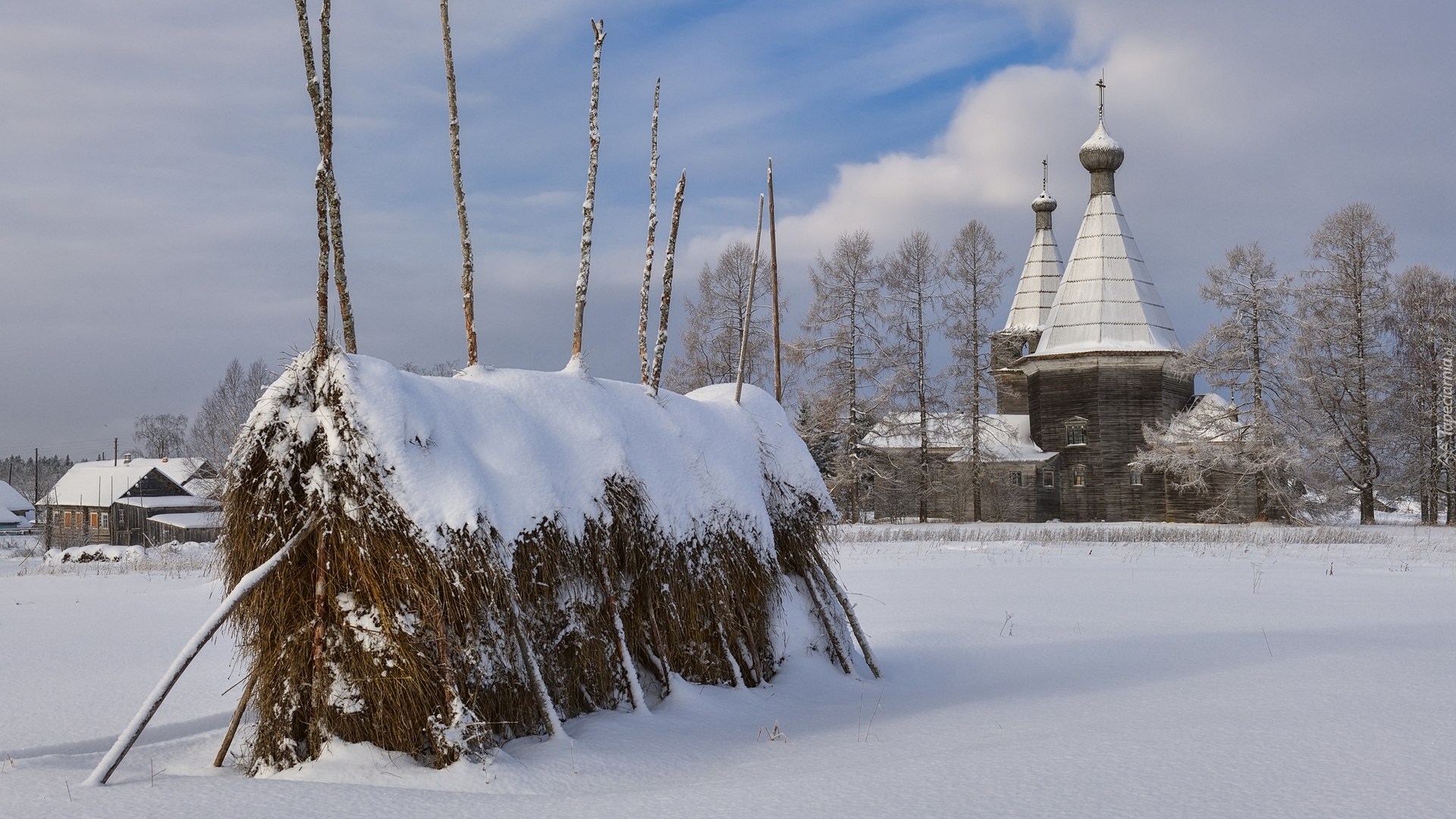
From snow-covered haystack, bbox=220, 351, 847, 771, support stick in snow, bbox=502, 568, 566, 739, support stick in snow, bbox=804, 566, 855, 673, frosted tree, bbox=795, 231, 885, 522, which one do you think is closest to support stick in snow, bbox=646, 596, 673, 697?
snow-covered haystack, bbox=220, 351, 847, 771

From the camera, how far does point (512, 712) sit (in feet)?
16.9

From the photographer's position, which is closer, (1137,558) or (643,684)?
(643,684)

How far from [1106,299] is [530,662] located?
118 feet

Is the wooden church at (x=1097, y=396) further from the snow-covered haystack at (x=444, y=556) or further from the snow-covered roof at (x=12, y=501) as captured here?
the snow-covered roof at (x=12, y=501)

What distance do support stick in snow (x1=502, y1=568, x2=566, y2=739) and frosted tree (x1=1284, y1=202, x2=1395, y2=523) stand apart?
33.9m

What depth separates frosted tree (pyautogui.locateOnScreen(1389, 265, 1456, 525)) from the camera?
1393 inches

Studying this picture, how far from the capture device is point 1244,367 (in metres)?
32.5

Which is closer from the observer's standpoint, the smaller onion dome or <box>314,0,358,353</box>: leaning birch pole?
<box>314,0,358,353</box>: leaning birch pole

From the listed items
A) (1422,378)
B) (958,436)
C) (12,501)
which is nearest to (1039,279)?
(958,436)

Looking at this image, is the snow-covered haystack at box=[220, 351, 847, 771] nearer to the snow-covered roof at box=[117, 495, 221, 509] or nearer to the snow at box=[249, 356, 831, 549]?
the snow at box=[249, 356, 831, 549]

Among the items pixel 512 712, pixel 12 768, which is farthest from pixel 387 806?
pixel 12 768

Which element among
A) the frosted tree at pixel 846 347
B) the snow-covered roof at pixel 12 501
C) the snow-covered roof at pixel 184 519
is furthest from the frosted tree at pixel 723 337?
the snow-covered roof at pixel 12 501

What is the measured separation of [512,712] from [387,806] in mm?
1188

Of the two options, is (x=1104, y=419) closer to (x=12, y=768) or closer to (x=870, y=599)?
(x=870, y=599)
